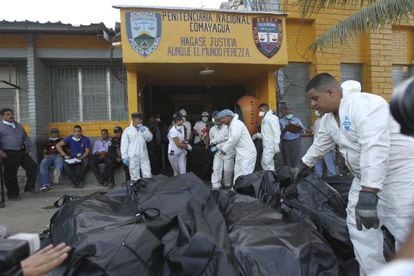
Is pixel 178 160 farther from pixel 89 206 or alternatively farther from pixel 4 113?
pixel 89 206

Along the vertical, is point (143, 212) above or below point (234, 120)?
below

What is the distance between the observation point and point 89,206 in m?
3.75

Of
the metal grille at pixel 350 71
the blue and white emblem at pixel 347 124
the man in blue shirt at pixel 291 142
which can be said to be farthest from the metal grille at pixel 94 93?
the blue and white emblem at pixel 347 124

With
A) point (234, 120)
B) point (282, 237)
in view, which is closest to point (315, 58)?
point (234, 120)

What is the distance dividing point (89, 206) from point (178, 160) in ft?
16.7

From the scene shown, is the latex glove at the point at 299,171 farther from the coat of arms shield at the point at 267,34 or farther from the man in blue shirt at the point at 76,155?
the man in blue shirt at the point at 76,155

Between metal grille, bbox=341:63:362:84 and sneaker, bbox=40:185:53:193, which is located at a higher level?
metal grille, bbox=341:63:362:84

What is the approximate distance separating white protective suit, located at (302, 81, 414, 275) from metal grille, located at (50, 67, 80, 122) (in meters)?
7.92

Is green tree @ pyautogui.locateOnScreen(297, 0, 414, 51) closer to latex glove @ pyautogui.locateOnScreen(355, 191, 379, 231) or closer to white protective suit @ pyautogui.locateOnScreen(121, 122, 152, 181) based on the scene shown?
white protective suit @ pyautogui.locateOnScreen(121, 122, 152, 181)

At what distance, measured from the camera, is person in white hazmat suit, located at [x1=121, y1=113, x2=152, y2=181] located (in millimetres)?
8203

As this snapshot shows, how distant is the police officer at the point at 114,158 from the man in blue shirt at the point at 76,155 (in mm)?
499

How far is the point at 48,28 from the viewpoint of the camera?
8.69 metres

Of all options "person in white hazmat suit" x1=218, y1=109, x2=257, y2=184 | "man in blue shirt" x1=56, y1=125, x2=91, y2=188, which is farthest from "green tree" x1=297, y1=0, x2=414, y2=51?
"man in blue shirt" x1=56, y1=125, x2=91, y2=188

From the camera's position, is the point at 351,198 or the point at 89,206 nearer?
the point at 351,198
